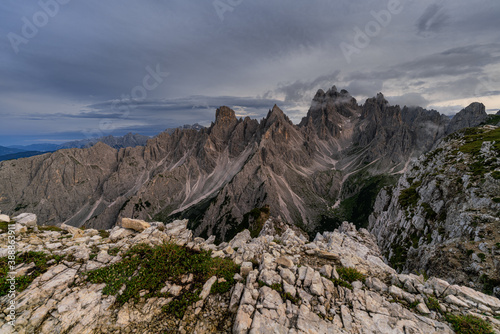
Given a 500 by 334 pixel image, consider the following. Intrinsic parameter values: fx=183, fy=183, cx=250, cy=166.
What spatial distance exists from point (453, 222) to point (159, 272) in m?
36.3

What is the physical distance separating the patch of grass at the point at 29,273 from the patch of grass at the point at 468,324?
19.5m

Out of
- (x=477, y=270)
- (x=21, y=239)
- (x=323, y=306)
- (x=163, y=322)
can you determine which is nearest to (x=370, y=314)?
(x=323, y=306)

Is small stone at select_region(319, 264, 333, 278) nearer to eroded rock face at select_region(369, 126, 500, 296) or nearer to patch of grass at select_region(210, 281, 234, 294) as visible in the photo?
patch of grass at select_region(210, 281, 234, 294)

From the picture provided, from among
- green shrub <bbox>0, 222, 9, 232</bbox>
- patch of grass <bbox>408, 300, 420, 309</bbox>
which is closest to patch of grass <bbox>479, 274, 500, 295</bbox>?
patch of grass <bbox>408, 300, 420, 309</bbox>

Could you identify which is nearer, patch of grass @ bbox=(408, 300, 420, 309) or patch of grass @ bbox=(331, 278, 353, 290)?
patch of grass @ bbox=(408, 300, 420, 309)

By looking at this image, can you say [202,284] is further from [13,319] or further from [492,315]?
[492,315]

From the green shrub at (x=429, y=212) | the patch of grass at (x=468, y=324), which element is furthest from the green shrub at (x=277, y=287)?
the green shrub at (x=429, y=212)

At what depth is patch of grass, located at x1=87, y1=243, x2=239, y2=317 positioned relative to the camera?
29.2ft

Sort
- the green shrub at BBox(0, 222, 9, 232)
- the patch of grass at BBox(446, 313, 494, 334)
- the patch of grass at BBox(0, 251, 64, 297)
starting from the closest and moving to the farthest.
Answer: the patch of grass at BBox(446, 313, 494, 334), the patch of grass at BBox(0, 251, 64, 297), the green shrub at BBox(0, 222, 9, 232)

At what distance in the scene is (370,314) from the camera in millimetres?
8430

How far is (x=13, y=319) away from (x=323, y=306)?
1294 cm

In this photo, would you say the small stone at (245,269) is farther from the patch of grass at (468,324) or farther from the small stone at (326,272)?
the patch of grass at (468,324)

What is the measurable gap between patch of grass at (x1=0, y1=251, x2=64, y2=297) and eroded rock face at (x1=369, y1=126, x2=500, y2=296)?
3101 centimetres

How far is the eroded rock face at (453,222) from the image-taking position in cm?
1748
